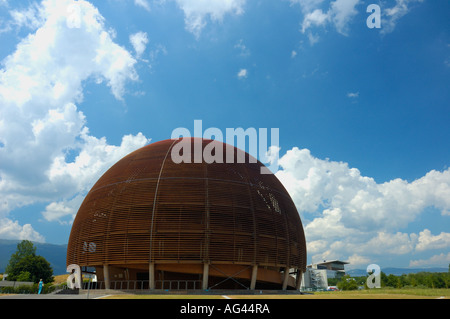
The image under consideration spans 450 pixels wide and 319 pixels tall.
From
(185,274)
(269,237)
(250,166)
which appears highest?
(250,166)

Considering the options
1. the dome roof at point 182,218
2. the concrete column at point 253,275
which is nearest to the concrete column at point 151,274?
the dome roof at point 182,218

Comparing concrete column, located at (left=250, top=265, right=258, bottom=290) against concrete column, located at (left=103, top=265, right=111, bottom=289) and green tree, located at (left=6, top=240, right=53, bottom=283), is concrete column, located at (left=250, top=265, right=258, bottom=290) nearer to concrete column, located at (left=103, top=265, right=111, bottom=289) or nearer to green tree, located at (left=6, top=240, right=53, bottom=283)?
concrete column, located at (left=103, top=265, right=111, bottom=289)

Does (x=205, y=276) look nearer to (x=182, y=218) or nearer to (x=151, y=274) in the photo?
(x=151, y=274)

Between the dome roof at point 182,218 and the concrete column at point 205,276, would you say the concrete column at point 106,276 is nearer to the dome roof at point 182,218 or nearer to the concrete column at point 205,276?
the dome roof at point 182,218

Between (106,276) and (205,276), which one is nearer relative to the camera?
(205,276)

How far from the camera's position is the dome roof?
2789 cm

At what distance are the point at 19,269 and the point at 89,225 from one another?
55.4 meters

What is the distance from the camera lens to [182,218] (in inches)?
1112

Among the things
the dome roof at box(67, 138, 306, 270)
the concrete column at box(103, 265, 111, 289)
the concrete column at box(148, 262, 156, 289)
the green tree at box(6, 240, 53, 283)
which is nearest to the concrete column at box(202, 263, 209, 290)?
the dome roof at box(67, 138, 306, 270)

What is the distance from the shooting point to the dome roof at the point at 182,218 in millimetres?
27891

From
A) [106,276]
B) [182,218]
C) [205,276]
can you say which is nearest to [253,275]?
[205,276]

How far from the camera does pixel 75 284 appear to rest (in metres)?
32.8
